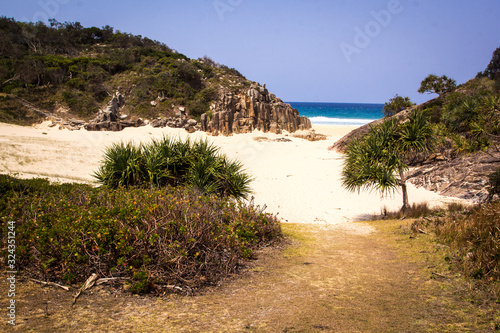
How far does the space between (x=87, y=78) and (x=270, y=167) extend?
85.9 ft

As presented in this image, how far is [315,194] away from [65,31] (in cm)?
5181

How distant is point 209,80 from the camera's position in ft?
137

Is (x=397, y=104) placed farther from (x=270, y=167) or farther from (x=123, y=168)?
(x=123, y=168)

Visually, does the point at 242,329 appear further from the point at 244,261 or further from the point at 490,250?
the point at 490,250

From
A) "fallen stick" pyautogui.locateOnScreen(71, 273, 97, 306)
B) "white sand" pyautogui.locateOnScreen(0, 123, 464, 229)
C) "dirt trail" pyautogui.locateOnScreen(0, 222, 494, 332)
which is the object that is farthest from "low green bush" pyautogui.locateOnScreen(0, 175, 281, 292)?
"white sand" pyautogui.locateOnScreen(0, 123, 464, 229)

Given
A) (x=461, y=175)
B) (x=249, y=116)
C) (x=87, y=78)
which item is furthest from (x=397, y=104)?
(x=87, y=78)

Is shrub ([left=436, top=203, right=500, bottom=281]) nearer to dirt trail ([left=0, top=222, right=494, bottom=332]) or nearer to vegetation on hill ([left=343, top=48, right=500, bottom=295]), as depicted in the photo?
vegetation on hill ([left=343, top=48, right=500, bottom=295])

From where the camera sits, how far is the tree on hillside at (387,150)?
36.8 ft

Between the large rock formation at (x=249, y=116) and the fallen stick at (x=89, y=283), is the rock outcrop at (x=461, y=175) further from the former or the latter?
the large rock formation at (x=249, y=116)

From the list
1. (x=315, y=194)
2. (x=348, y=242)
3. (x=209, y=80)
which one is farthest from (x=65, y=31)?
(x=348, y=242)

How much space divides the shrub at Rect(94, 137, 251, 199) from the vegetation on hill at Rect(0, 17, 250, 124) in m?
25.0

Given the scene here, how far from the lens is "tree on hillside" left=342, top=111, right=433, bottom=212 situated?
11219 mm

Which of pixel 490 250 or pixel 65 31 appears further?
pixel 65 31

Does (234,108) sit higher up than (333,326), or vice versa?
(234,108)
